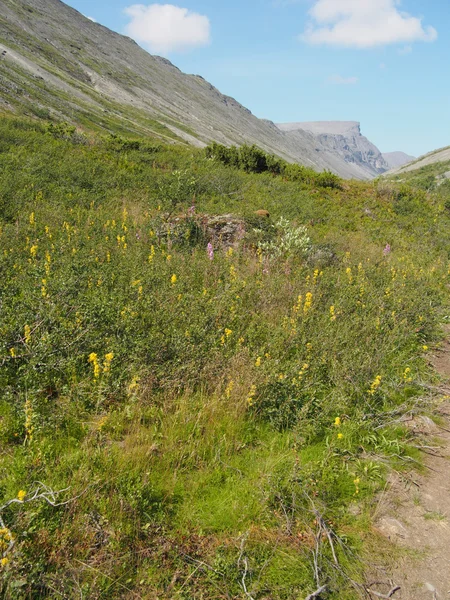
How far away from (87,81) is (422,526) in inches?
3733

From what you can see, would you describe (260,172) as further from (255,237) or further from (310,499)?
(310,499)

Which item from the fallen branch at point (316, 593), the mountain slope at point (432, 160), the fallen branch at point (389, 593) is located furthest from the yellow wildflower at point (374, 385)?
the mountain slope at point (432, 160)

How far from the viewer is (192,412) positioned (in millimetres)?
3807

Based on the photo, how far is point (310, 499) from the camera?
10.2ft

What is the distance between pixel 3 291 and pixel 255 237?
626 cm

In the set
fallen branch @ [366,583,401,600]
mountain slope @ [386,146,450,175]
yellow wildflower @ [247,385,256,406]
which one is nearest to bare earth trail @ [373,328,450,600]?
fallen branch @ [366,583,401,600]

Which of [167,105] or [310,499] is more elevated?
[167,105]

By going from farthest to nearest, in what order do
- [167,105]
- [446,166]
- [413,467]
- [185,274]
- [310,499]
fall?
[167,105] → [446,166] → [185,274] → [413,467] → [310,499]

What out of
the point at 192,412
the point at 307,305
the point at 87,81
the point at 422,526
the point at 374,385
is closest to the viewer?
the point at 422,526

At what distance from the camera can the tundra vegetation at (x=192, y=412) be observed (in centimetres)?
253

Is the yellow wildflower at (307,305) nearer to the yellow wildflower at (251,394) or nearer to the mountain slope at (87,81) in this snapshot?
the yellow wildflower at (251,394)

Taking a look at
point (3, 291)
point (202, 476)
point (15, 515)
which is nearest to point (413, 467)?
point (202, 476)

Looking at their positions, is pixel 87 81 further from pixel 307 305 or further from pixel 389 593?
pixel 389 593

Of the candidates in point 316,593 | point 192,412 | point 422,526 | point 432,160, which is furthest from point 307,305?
point 432,160
